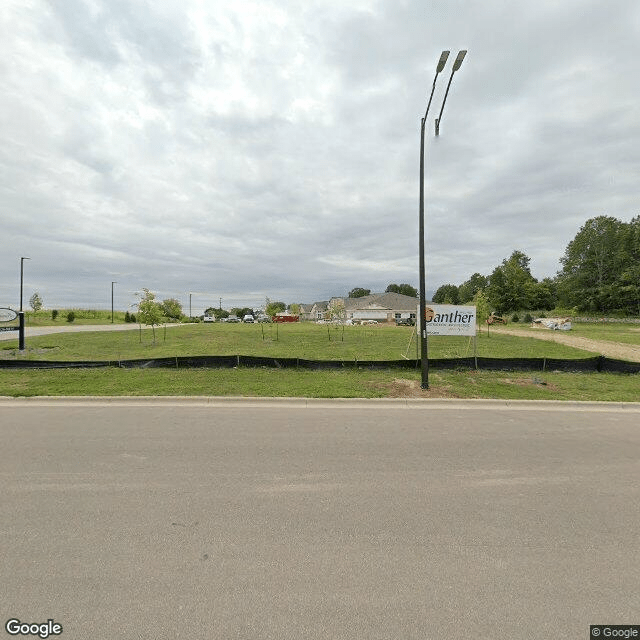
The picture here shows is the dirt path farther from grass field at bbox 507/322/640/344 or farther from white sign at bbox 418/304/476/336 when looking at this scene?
white sign at bbox 418/304/476/336

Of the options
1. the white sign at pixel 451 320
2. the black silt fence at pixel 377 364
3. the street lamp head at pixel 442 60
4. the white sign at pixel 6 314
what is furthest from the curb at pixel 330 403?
the white sign at pixel 6 314

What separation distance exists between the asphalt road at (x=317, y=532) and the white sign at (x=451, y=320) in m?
5.51

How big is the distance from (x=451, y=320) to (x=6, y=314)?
680 inches

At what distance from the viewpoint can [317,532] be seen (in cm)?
285

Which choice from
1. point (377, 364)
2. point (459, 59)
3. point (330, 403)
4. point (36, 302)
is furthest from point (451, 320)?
point (36, 302)

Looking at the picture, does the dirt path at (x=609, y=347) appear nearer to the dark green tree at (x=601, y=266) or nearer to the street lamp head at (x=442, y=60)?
the street lamp head at (x=442, y=60)

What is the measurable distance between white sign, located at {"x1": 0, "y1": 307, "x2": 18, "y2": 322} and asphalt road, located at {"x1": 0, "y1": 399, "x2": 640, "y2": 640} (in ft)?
36.4

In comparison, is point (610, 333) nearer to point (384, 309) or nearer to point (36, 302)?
point (384, 309)

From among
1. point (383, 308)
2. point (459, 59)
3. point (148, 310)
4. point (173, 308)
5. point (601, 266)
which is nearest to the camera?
point (459, 59)

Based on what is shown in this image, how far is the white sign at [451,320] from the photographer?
34.8ft

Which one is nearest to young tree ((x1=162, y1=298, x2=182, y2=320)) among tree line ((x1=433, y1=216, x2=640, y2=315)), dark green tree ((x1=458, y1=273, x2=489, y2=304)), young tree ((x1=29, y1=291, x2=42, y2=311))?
young tree ((x1=29, y1=291, x2=42, y2=311))

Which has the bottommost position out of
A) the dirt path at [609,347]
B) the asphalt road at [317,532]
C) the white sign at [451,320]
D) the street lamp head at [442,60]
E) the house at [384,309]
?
the asphalt road at [317,532]

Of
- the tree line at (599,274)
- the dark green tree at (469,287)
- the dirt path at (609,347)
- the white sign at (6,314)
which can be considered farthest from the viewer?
the dark green tree at (469,287)

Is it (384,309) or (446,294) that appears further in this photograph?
(446,294)
